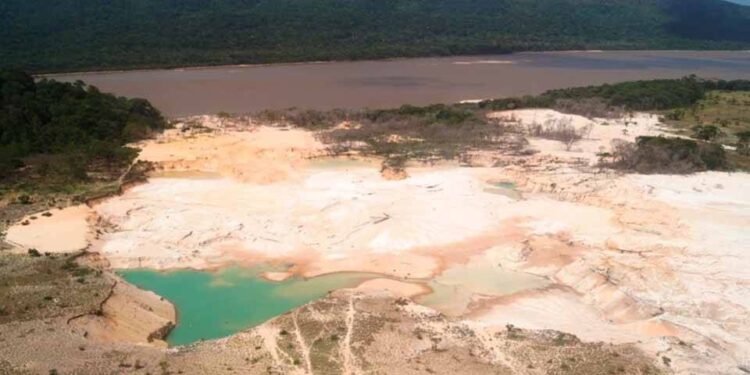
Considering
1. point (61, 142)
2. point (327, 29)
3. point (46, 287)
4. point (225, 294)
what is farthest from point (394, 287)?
point (327, 29)

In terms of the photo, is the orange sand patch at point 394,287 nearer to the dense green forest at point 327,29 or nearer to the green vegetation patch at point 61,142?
the green vegetation patch at point 61,142

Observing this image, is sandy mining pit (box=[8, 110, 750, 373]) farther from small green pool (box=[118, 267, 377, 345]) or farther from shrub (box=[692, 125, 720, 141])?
shrub (box=[692, 125, 720, 141])

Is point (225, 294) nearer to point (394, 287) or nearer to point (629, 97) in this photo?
point (394, 287)

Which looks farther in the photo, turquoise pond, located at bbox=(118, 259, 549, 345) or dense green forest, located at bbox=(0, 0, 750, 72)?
dense green forest, located at bbox=(0, 0, 750, 72)

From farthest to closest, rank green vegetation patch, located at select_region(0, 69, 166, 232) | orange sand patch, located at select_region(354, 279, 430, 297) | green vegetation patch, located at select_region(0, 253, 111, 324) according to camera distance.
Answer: green vegetation patch, located at select_region(0, 69, 166, 232) → orange sand patch, located at select_region(354, 279, 430, 297) → green vegetation patch, located at select_region(0, 253, 111, 324)

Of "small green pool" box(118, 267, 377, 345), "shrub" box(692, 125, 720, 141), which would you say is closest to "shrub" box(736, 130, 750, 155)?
"shrub" box(692, 125, 720, 141)

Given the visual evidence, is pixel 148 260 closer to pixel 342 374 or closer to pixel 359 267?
pixel 359 267
